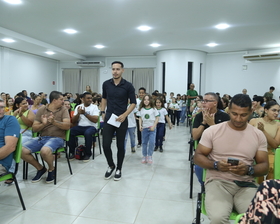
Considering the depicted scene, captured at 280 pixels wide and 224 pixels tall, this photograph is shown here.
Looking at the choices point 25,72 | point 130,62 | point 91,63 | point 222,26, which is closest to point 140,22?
point 222,26

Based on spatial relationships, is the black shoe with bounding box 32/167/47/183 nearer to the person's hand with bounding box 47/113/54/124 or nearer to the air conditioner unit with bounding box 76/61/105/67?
the person's hand with bounding box 47/113/54/124

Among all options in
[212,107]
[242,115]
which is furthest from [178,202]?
[242,115]

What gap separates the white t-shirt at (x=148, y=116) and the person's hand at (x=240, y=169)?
2442 mm

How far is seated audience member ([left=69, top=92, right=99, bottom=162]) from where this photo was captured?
3920mm

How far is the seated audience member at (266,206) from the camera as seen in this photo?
2.83 ft

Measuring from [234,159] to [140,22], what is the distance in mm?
5254

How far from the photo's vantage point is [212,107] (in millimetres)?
2479

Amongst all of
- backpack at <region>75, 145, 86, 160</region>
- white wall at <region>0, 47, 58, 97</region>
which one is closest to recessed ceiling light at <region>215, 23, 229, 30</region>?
backpack at <region>75, 145, 86, 160</region>

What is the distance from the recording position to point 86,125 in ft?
13.4

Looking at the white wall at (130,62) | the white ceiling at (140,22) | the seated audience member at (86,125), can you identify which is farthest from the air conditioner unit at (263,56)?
the seated audience member at (86,125)

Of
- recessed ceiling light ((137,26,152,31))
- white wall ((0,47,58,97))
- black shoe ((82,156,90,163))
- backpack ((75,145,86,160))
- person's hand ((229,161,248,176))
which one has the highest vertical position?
recessed ceiling light ((137,26,152,31))

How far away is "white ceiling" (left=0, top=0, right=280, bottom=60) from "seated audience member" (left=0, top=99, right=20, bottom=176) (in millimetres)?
3416

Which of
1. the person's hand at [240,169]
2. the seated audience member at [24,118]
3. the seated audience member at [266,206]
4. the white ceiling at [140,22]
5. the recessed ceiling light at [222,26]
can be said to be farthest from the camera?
the recessed ceiling light at [222,26]

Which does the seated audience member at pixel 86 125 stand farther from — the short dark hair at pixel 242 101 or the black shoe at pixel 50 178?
the short dark hair at pixel 242 101
